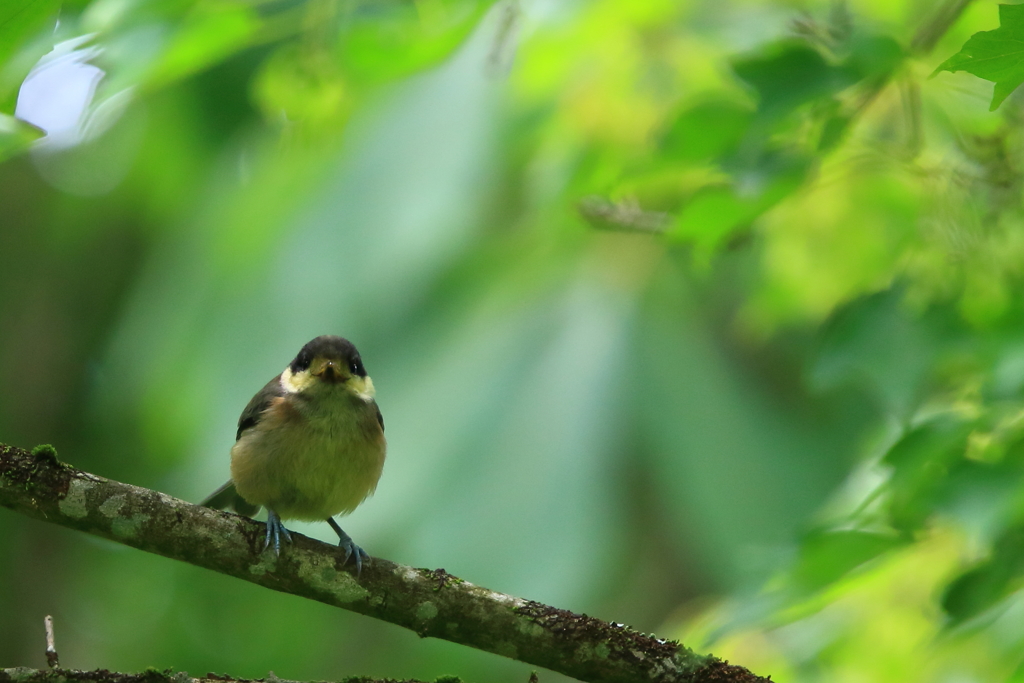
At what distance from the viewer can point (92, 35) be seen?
299 cm

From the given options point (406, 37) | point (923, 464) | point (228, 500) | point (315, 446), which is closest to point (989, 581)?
point (923, 464)

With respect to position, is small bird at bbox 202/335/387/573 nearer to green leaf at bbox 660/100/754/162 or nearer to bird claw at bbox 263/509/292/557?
bird claw at bbox 263/509/292/557

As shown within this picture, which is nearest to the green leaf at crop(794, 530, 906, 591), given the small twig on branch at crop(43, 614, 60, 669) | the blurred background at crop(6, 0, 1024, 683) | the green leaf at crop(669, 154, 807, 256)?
the blurred background at crop(6, 0, 1024, 683)

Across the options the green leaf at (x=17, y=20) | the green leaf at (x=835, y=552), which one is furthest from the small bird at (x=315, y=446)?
the green leaf at (x=17, y=20)

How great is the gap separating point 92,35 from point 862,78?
8.00 feet

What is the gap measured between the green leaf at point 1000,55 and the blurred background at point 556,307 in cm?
108

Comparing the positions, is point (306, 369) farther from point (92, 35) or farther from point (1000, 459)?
point (1000, 459)

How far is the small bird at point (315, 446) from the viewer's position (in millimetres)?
4012

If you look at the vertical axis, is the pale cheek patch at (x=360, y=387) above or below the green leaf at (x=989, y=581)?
above

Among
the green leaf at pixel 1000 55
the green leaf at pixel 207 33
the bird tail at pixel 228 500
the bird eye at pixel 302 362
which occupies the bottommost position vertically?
the green leaf at pixel 1000 55

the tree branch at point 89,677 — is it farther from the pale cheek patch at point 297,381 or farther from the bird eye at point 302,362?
the bird eye at point 302,362


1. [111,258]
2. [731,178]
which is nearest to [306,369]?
[731,178]

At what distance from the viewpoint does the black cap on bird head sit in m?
4.27

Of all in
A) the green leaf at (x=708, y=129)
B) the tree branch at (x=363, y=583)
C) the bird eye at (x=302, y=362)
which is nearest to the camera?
the tree branch at (x=363, y=583)
